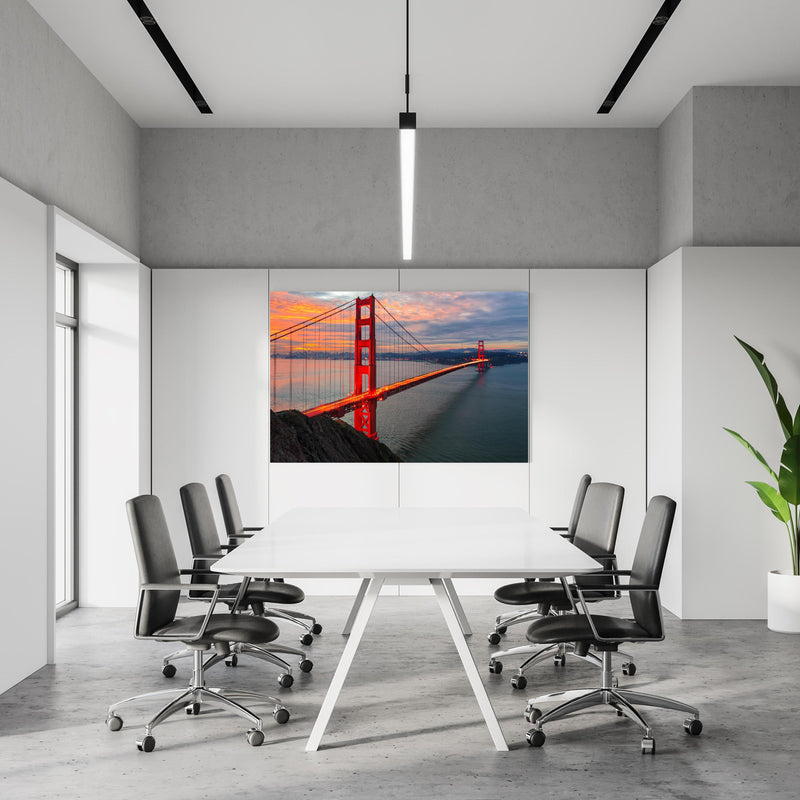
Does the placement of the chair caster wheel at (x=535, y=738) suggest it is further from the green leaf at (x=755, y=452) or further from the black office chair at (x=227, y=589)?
the green leaf at (x=755, y=452)

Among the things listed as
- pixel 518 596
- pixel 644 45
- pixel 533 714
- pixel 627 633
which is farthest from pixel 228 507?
pixel 644 45

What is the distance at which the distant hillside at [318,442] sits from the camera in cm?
721

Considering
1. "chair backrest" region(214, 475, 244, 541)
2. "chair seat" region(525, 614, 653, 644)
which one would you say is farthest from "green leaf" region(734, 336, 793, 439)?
"chair backrest" region(214, 475, 244, 541)

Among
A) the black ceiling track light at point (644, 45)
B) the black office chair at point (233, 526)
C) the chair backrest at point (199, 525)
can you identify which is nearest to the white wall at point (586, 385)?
the black ceiling track light at point (644, 45)

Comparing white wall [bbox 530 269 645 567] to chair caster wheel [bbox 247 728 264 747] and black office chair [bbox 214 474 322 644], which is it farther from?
chair caster wheel [bbox 247 728 264 747]

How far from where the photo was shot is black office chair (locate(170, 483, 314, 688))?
4699mm

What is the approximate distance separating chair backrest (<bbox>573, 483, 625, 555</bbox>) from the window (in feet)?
Answer: 12.4

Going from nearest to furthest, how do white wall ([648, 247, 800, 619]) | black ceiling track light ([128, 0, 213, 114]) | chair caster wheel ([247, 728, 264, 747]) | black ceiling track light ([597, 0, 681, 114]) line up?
chair caster wheel ([247, 728, 264, 747]), black ceiling track light ([597, 0, 681, 114]), black ceiling track light ([128, 0, 213, 114]), white wall ([648, 247, 800, 619])

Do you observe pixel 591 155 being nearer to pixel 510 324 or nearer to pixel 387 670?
pixel 510 324

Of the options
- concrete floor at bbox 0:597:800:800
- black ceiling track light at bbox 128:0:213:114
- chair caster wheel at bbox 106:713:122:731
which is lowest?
concrete floor at bbox 0:597:800:800

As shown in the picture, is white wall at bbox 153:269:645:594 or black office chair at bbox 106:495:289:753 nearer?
black office chair at bbox 106:495:289:753

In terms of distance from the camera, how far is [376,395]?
7227 mm

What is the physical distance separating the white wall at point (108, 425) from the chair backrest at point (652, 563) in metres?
4.19

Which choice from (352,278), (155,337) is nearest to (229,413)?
(155,337)
